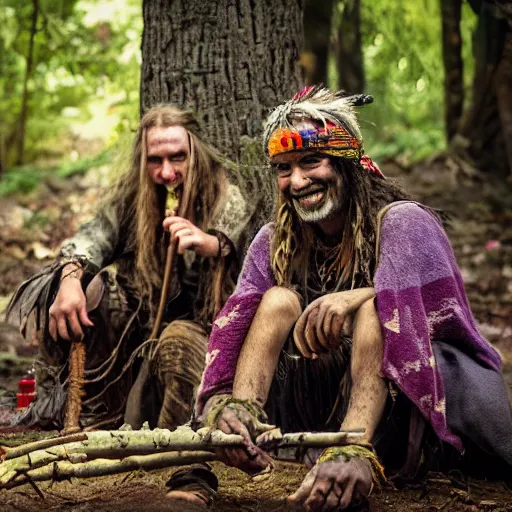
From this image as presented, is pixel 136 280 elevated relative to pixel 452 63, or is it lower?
lower

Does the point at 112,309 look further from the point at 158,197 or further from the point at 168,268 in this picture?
the point at 158,197

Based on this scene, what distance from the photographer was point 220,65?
4.89m

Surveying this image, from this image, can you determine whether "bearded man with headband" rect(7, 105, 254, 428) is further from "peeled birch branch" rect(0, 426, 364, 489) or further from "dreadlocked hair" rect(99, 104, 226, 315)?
"peeled birch branch" rect(0, 426, 364, 489)

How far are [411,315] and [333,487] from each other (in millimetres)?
711

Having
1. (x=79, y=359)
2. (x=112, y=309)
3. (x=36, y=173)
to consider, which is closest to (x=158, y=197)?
(x=112, y=309)

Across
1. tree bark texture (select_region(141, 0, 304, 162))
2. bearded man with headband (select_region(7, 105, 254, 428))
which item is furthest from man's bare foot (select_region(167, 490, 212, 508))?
tree bark texture (select_region(141, 0, 304, 162))

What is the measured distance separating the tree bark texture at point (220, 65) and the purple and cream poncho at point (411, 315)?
4.76ft

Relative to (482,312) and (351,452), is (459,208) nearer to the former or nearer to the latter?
(482,312)

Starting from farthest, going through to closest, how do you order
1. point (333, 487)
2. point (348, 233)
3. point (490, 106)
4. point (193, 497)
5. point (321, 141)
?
point (490, 106) → point (348, 233) → point (321, 141) → point (193, 497) → point (333, 487)

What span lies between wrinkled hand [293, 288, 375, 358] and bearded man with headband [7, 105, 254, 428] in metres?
0.94

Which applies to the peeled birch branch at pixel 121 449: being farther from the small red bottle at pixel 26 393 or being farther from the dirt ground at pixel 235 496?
the small red bottle at pixel 26 393

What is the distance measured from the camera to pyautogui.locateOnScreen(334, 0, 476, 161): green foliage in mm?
12117

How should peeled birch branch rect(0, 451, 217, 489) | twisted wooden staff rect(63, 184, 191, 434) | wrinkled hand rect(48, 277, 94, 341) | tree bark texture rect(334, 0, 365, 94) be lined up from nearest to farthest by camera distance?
peeled birch branch rect(0, 451, 217, 489) < wrinkled hand rect(48, 277, 94, 341) < twisted wooden staff rect(63, 184, 191, 434) < tree bark texture rect(334, 0, 365, 94)

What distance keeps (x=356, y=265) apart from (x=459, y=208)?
6754 mm
